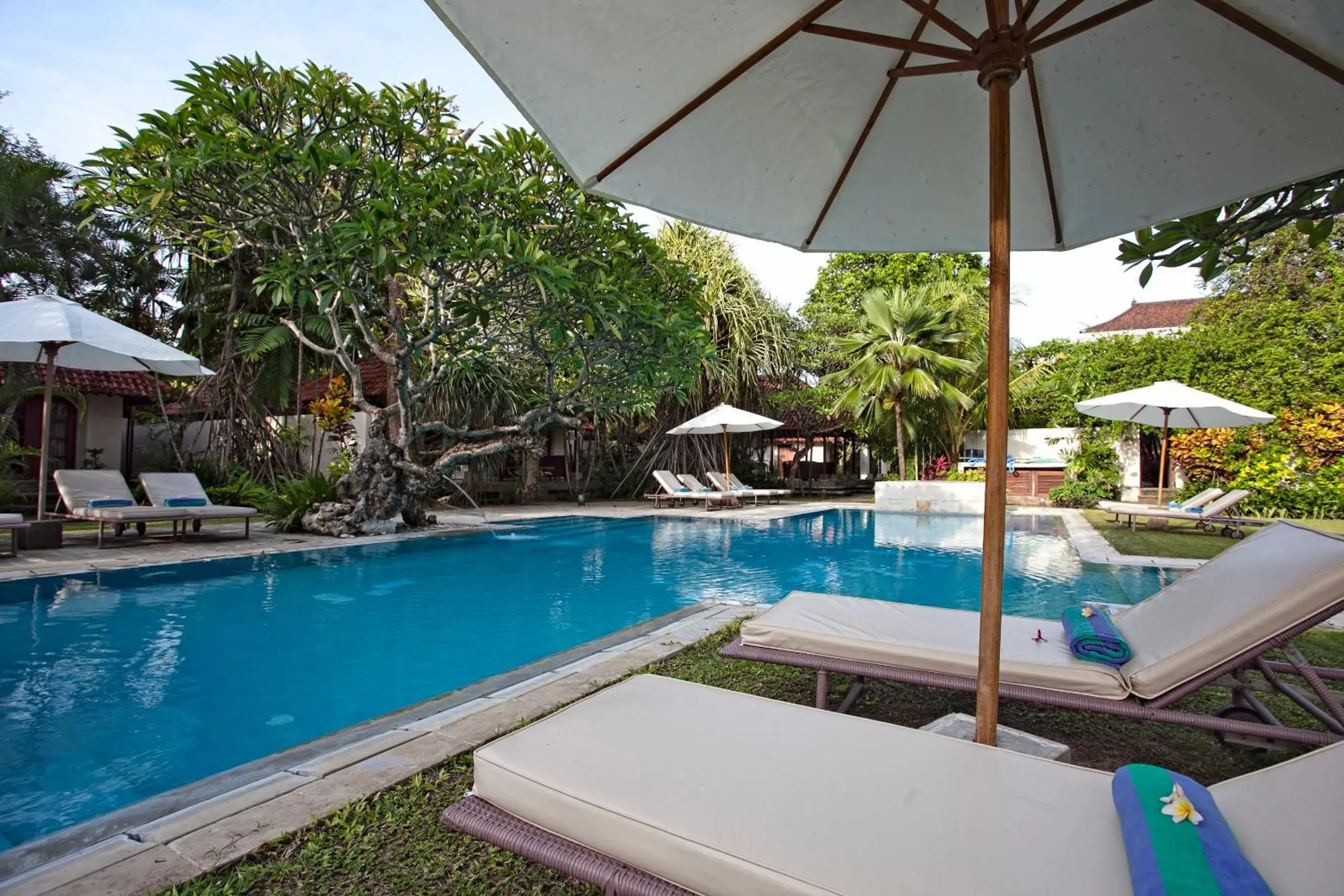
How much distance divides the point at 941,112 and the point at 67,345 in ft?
34.8

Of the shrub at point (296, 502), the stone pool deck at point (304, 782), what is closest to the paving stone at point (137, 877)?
the stone pool deck at point (304, 782)

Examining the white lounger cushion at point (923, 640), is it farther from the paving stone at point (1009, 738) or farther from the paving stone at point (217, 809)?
the paving stone at point (217, 809)

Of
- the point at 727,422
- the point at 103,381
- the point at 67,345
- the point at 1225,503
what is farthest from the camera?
the point at 727,422

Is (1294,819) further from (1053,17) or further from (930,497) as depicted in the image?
(930,497)

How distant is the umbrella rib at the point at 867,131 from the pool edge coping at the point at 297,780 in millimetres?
2538

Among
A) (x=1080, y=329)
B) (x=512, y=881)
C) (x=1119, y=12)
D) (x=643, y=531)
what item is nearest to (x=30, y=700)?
(x=512, y=881)

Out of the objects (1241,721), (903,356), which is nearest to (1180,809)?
(1241,721)

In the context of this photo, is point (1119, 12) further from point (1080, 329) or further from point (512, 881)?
point (1080, 329)

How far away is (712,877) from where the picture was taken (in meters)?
1.35

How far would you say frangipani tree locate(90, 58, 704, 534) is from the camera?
7.12m

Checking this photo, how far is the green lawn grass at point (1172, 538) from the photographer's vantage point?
26.8 ft

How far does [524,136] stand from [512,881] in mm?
8300

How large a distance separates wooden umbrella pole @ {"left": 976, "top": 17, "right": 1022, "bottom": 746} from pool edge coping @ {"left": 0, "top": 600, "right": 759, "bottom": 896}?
6.50 ft

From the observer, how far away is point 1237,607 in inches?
99.7
